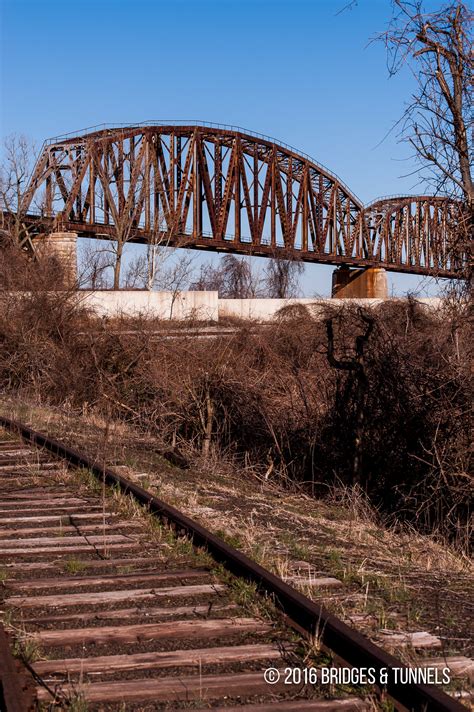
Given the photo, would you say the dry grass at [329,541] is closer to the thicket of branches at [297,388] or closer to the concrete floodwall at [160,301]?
the thicket of branches at [297,388]

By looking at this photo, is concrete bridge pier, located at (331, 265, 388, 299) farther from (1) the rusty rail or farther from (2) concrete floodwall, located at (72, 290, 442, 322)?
(1) the rusty rail

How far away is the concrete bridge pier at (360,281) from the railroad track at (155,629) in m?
81.4

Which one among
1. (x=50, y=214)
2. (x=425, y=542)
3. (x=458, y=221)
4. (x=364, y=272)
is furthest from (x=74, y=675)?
(x=364, y=272)

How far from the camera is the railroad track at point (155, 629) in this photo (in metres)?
4.13

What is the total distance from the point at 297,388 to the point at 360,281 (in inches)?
2896

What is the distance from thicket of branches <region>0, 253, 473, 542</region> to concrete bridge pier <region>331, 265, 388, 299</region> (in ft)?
206

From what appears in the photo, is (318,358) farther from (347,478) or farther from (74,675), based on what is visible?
(74,675)

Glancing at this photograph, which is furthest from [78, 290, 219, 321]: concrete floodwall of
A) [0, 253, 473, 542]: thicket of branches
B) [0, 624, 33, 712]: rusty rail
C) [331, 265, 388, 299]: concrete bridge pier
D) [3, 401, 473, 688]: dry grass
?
[331, 265, 388, 299]: concrete bridge pier

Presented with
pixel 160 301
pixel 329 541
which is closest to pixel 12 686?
pixel 329 541

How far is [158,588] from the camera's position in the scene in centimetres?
591

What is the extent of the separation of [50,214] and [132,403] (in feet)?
120

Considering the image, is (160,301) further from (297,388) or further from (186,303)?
(297,388)

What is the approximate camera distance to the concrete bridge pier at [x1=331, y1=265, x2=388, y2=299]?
289 ft

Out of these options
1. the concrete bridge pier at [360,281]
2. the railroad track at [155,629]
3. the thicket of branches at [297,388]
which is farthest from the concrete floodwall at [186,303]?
the concrete bridge pier at [360,281]
